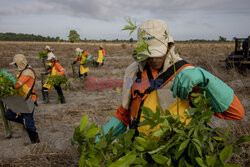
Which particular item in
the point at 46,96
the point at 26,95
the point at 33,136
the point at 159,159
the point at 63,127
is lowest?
the point at 63,127

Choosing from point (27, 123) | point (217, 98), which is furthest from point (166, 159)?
point (27, 123)

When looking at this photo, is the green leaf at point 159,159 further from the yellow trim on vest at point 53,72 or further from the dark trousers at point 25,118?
the yellow trim on vest at point 53,72

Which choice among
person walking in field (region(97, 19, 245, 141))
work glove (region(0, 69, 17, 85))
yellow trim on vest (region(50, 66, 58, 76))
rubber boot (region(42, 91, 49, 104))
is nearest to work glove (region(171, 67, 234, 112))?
person walking in field (region(97, 19, 245, 141))

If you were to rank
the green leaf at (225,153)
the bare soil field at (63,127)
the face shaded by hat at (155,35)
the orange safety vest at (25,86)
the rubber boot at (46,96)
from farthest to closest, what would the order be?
the rubber boot at (46,96)
the orange safety vest at (25,86)
the bare soil field at (63,127)
the face shaded by hat at (155,35)
the green leaf at (225,153)

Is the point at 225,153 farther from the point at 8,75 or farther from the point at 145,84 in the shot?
the point at 8,75

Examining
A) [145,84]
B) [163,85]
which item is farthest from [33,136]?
[163,85]

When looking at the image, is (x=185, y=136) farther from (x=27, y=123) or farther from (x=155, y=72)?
(x=27, y=123)

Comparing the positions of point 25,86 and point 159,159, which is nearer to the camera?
point 159,159

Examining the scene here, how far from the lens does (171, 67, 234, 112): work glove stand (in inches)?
36.4

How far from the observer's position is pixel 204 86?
3.31ft

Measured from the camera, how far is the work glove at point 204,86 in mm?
924

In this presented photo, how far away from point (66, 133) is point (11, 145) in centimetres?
114

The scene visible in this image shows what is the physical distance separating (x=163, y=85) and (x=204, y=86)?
28cm

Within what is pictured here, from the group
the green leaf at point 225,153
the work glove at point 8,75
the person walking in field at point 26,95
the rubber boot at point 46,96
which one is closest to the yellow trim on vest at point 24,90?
the person walking in field at point 26,95
